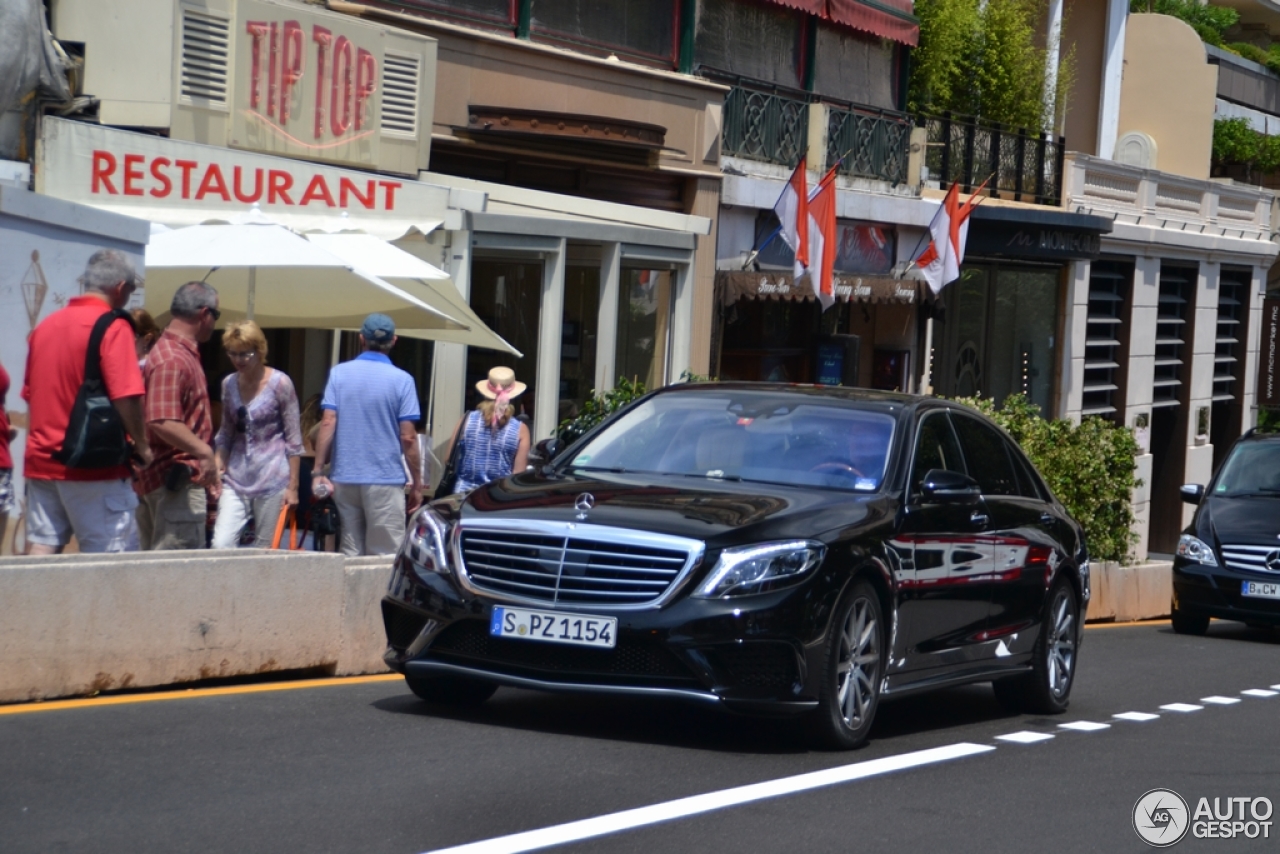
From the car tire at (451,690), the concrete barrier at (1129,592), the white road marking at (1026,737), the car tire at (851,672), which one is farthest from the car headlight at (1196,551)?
the car tire at (451,690)

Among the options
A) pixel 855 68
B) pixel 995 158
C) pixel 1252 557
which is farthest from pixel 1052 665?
pixel 995 158

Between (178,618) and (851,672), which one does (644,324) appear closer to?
(178,618)

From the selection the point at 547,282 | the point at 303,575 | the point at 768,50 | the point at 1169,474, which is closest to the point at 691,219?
the point at 547,282

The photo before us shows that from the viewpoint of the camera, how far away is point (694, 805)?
21.0 ft

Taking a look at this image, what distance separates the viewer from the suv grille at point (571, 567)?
7.23 m

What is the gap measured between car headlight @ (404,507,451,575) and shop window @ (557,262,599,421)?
9.69 metres

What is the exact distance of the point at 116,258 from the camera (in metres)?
8.84

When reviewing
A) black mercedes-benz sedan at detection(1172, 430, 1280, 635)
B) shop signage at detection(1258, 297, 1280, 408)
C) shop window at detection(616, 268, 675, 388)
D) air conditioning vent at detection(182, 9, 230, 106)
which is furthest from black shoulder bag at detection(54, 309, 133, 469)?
shop signage at detection(1258, 297, 1280, 408)

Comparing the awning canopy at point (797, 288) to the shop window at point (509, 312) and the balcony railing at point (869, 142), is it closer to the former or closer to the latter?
the balcony railing at point (869, 142)

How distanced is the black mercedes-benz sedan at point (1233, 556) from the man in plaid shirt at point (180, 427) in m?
10.4

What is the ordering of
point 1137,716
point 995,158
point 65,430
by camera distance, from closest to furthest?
point 65,430 < point 1137,716 < point 995,158

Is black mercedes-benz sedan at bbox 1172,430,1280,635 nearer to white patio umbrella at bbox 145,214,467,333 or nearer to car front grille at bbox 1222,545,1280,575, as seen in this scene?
car front grille at bbox 1222,545,1280,575

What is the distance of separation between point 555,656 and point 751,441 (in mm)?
1660

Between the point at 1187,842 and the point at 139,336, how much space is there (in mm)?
6712
